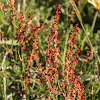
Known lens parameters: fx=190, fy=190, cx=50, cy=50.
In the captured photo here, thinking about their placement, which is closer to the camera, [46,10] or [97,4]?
[97,4]

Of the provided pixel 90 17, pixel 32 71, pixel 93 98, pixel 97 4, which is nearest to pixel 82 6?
pixel 90 17

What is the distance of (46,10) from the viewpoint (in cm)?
304

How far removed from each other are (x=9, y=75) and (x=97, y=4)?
1182 millimetres

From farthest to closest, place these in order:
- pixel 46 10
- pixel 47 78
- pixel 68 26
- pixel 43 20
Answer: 1. pixel 46 10
2. pixel 43 20
3. pixel 68 26
4. pixel 47 78

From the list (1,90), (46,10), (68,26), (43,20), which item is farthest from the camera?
(46,10)

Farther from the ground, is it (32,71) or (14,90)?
(32,71)

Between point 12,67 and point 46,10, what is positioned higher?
point 46,10

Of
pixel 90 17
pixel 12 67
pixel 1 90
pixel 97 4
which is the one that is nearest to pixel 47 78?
pixel 1 90

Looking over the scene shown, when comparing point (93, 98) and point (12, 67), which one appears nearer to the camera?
point (93, 98)

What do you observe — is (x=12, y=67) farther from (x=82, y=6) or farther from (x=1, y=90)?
(x=82, y=6)

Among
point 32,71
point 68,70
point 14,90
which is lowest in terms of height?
point 14,90

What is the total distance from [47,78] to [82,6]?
1.77 meters

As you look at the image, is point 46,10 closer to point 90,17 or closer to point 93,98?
point 90,17

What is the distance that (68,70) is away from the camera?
1.56 m
